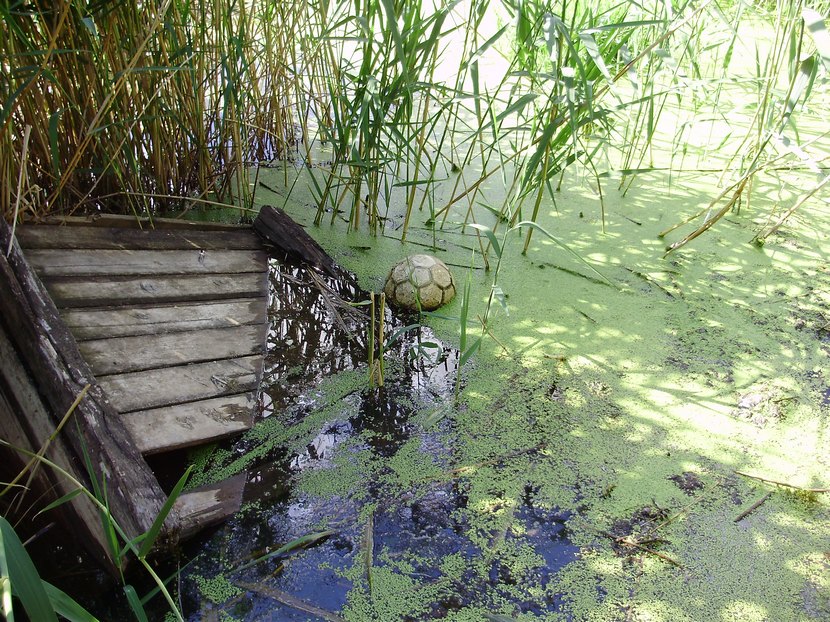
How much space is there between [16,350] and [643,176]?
2.87m

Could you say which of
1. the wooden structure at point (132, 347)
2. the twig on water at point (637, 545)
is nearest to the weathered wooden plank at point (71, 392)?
the wooden structure at point (132, 347)

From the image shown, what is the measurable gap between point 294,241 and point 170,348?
725mm

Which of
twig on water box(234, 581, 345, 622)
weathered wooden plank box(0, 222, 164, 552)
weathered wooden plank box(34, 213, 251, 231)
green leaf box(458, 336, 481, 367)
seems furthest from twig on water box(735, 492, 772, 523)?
weathered wooden plank box(34, 213, 251, 231)

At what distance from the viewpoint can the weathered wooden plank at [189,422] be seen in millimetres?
1694

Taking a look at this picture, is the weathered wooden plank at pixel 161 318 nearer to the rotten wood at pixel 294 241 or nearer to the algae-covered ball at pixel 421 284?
the rotten wood at pixel 294 241

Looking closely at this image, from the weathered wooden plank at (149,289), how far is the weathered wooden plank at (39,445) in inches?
14.5

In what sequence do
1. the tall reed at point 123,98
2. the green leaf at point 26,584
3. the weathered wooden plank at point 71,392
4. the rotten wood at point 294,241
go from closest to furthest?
the green leaf at point 26,584 → the weathered wooden plank at point 71,392 → the tall reed at point 123,98 → the rotten wood at point 294,241

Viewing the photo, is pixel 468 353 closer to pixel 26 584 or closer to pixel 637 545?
pixel 637 545

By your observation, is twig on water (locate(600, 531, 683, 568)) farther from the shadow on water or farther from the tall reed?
the tall reed

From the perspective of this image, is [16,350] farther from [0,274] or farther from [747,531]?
[747,531]

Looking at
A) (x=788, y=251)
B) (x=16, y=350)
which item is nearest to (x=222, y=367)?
(x=16, y=350)

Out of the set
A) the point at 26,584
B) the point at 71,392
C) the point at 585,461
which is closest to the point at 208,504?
the point at 71,392

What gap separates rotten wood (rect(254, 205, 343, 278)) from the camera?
2545 millimetres

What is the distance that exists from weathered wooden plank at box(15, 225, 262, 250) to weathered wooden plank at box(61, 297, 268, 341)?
33cm
